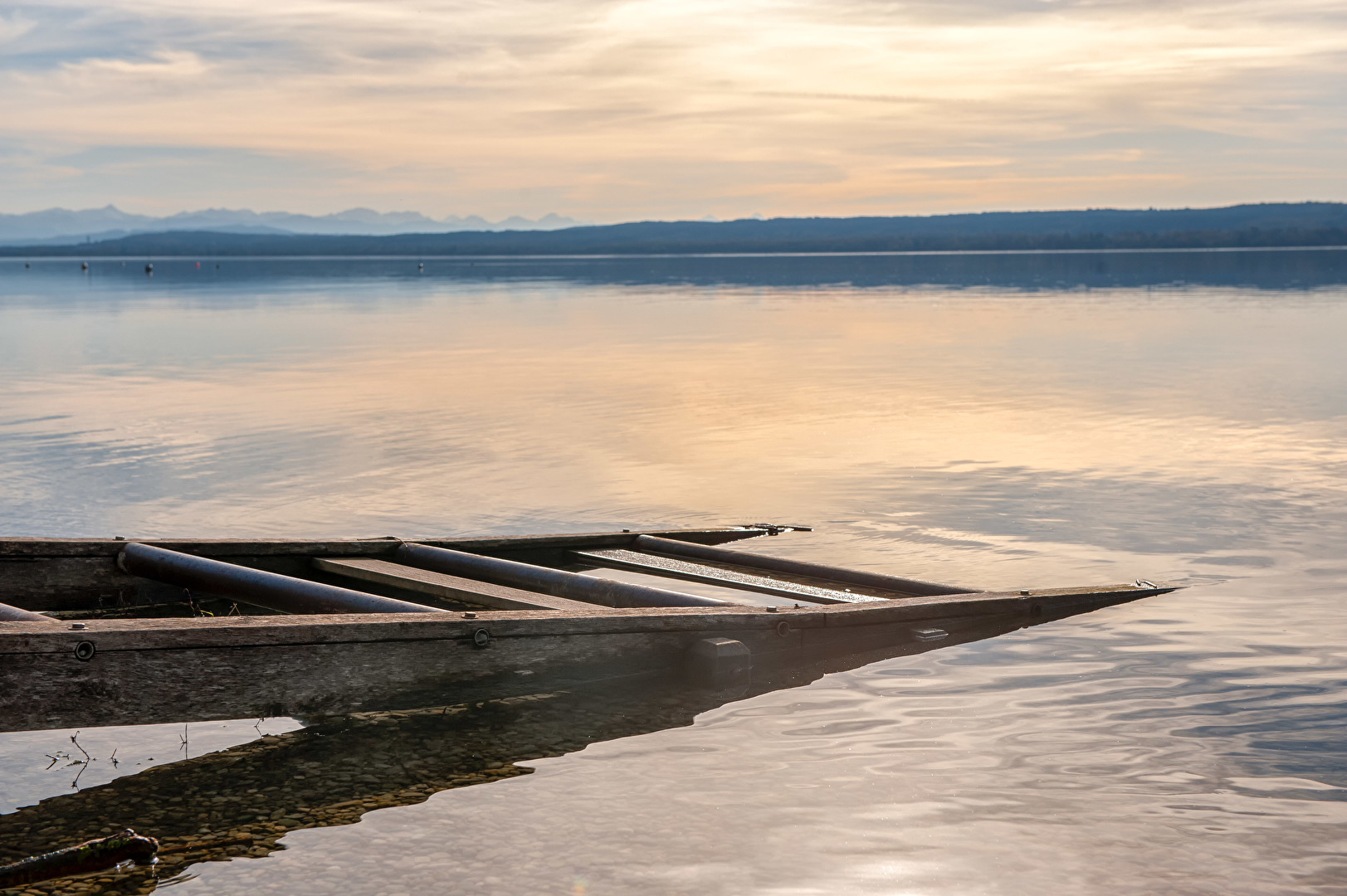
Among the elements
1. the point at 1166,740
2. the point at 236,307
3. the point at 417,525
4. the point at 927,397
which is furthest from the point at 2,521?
the point at 236,307

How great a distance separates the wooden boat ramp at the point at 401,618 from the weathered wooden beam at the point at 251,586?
0.01 metres

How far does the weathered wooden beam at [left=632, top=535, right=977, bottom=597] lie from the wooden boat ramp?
0.01 m

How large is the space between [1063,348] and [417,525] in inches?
1010

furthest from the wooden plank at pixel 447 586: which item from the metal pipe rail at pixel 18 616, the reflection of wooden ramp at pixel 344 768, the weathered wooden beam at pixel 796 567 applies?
the metal pipe rail at pixel 18 616

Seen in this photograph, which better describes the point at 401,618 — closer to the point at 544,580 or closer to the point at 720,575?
the point at 544,580

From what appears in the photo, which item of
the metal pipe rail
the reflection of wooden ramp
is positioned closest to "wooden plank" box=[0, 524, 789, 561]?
the metal pipe rail

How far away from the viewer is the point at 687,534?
12.5 m

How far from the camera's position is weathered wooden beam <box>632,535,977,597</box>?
1055 cm

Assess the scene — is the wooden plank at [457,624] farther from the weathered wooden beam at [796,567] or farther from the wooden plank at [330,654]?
the weathered wooden beam at [796,567]

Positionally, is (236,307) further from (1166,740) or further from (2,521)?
(1166,740)

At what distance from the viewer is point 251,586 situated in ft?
28.1

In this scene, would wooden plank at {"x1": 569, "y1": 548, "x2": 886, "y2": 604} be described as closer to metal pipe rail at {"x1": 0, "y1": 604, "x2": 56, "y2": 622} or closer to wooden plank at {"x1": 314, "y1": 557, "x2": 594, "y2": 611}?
wooden plank at {"x1": 314, "y1": 557, "x2": 594, "y2": 611}

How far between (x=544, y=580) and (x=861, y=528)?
5101mm

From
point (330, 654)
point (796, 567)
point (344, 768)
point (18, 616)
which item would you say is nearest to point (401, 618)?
point (330, 654)
